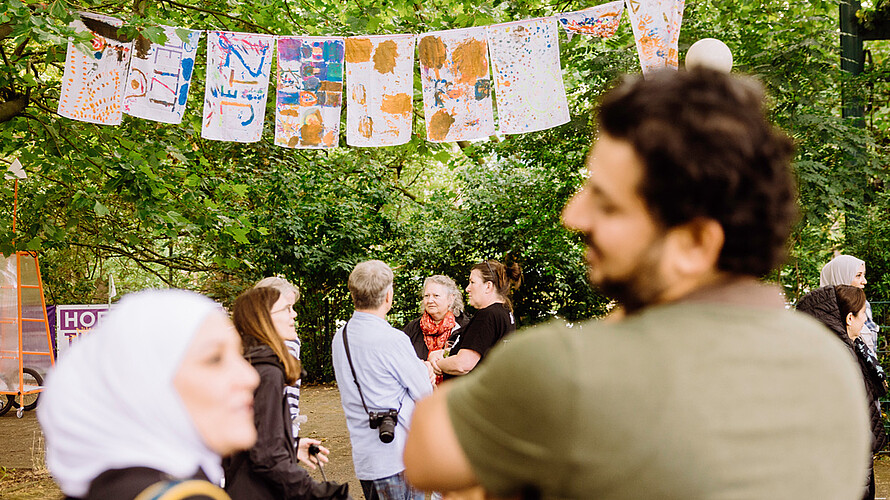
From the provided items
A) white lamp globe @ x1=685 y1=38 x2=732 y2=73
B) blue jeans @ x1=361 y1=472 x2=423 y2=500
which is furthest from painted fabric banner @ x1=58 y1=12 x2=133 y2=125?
white lamp globe @ x1=685 y1=38 x2=732 y2=73

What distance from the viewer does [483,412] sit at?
86 centimetres

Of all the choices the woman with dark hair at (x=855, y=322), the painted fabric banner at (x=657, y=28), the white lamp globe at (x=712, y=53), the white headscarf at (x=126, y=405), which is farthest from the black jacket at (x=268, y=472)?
the painted fabric banner at (x=657, y=28)

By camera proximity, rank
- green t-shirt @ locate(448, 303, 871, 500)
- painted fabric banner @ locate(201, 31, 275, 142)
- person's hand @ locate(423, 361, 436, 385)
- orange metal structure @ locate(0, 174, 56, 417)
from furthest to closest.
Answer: orange metal structure @ locate(0, 174, 56, 417) < painted fabric banner @ locate(201, 31, 275, 142) < person's hand @ locate(423, 361, 436, 385) < green t-shirt @ locate(448, 303, 871, 500)

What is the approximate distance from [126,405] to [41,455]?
776 centimetres

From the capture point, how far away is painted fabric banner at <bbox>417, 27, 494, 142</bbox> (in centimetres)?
597

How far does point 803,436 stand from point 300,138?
563 cm

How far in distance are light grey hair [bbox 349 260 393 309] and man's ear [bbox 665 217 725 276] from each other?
2.98m

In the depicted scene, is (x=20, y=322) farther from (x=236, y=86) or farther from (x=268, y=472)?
(x=268, y=472)

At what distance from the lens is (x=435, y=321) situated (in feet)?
17.3

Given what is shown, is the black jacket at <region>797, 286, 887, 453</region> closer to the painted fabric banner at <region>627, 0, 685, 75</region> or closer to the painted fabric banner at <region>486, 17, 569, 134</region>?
the painted fabric banner at <region>627, 0, 685, 75</region>

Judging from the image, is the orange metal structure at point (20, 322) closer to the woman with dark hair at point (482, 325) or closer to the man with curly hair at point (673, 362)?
the woman with dark hair at point (482, 325)

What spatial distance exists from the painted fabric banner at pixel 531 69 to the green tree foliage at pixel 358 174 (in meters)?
0.47

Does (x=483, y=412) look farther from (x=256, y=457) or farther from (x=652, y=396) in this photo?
(x=256, y=457)

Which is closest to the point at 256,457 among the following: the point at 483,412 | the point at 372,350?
the point at 372,350
